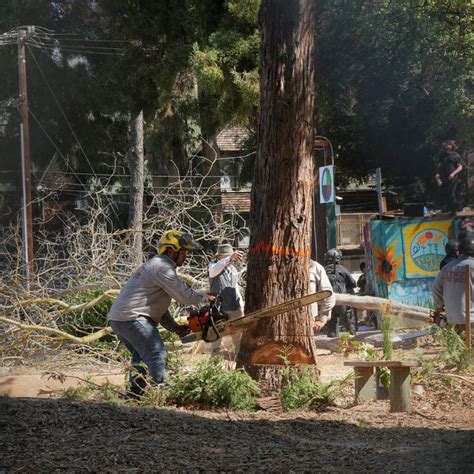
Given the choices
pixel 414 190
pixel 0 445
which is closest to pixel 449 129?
pixel 414 190

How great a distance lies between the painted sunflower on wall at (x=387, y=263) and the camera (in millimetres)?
18750

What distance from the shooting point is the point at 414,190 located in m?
33.0

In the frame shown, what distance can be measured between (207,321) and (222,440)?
6.94 ft

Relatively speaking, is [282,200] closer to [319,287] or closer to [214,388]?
[214,388]

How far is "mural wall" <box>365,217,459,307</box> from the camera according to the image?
61.6 feet

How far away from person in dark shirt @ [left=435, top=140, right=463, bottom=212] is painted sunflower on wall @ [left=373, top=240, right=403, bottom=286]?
1522mm

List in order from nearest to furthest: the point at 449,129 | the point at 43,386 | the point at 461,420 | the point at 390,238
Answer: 1. the point at 461,420
2. the point at 43,386
3. the point at 390,238
4. the point at 449,129

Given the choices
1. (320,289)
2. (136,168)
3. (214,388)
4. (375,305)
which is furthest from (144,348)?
(136,168)

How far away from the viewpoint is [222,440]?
20.6 feet

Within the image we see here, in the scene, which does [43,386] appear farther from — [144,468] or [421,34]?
[421,34]

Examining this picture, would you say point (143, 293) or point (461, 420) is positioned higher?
point (143, 293)

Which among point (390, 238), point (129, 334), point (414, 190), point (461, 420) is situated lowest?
point (461, 420)

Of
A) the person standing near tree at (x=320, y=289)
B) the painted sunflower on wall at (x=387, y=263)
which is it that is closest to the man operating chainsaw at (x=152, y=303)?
the person standing near tree at (x=320, y=289)

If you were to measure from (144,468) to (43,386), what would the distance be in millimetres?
5161
